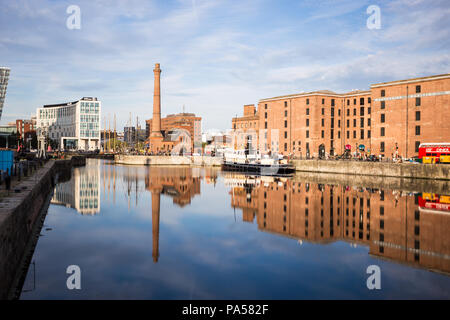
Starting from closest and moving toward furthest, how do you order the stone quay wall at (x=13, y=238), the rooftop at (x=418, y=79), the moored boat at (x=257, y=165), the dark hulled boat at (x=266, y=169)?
the stone quay wall at (x=13, y=238)
the rooftop at (x=418, y=79)
the dark hulled boat at (x=266, y=169)
the moored boat at (x=257, y=165)

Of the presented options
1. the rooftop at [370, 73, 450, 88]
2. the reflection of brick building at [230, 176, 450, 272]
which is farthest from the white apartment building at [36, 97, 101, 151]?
the reflection of brick building at [230, 176, 450, 272]

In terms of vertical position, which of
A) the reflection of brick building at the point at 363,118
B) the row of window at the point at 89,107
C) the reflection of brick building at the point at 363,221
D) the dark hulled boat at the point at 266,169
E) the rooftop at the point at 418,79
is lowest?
the reflection of brick building at the point at 363,221

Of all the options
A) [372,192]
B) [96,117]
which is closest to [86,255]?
[372,192]

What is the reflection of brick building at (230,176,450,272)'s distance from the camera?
17250 millimetres

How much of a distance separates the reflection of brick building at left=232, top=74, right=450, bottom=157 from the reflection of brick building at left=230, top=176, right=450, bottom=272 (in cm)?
3019

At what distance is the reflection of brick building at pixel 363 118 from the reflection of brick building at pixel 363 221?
30.2 metres

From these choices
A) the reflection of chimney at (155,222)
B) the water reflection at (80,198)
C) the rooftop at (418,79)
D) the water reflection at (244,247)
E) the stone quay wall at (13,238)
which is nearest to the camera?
the stone quay wall at (13,238)

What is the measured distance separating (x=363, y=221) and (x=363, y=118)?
6604cm

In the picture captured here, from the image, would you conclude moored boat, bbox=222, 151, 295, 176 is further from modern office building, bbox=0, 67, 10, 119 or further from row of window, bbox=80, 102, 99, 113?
row of window, bbox=80, 102, 99, 113

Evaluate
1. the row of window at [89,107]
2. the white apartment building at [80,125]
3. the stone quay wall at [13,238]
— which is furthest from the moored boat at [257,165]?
the row of window at [89,107]

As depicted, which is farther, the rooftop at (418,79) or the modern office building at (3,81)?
the modern office building at (3,81)

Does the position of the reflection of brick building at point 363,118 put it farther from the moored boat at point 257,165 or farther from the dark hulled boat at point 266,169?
the dark hulled boat at point 266,169

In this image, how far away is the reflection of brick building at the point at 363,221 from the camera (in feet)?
56.6

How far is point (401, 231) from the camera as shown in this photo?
21031 mm
